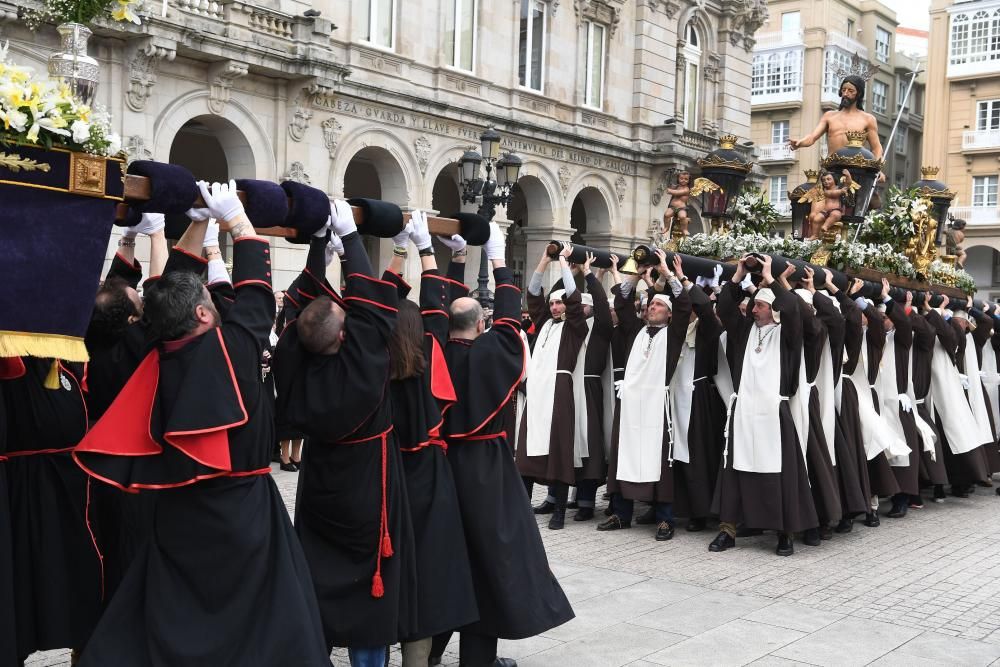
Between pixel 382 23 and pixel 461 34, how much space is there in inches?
96.5

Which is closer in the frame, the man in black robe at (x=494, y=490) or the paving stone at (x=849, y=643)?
the man in black robe at (x=494, y=490)

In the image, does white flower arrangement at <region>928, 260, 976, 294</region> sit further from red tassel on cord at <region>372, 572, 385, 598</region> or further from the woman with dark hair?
red tassel on cord at <region>372, 572, 385, 598</region>

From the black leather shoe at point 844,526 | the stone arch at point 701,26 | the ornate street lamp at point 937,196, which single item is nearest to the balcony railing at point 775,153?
the stone arch at point 701,26

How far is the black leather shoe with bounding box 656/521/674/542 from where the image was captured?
30.5 feet

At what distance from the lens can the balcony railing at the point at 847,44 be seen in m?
52.7

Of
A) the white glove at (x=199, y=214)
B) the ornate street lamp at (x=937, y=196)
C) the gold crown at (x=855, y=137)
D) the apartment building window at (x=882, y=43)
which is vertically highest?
the apartment building window at (x=882, y=43)

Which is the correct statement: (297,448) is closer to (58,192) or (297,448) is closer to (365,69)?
(58,192)

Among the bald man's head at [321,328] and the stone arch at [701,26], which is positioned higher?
the stone arch at [701,26]

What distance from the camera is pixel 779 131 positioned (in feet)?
175

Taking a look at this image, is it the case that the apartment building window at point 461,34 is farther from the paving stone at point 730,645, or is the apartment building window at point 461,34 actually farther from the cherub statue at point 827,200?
the paving stone at point 730,645

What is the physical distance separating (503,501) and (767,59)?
2042 inches

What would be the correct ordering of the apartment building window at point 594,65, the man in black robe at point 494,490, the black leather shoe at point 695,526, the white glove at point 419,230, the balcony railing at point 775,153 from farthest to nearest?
the balcony railing at point 775,153, the apartment building window at point 594,65, the black leather shoe at point 695,526, the man in black robe at point 494,490, the white glove at point 419,230

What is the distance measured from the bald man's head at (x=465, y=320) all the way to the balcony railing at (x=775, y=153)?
47.8 meters

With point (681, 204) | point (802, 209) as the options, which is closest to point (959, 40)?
point (802, 209)
